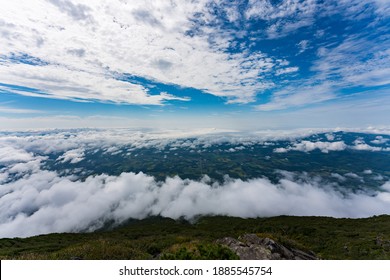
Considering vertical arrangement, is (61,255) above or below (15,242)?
above

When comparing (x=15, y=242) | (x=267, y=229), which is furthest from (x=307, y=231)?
(x=15, y=242)

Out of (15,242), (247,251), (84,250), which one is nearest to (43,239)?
(15,242)

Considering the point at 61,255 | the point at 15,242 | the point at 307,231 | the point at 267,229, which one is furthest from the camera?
the point at 267,229
